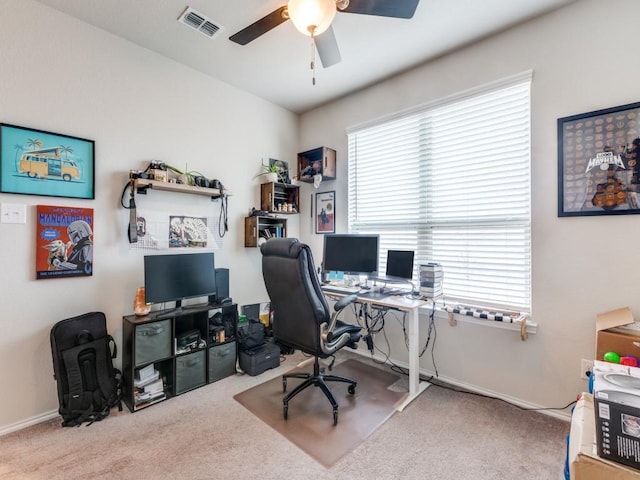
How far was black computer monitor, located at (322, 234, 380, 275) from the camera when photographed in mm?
2910

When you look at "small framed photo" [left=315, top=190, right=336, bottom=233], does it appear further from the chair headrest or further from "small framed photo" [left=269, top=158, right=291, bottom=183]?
the chair headrest

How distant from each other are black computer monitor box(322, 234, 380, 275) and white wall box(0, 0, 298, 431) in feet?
3.22

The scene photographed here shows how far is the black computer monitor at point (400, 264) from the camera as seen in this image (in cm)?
278

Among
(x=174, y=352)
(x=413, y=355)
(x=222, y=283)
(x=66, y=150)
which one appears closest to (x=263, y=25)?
(x=66, y=150)

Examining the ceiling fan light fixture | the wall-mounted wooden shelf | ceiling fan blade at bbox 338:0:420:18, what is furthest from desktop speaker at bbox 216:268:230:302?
ceiling fan blade at bbox 338:0:420:18

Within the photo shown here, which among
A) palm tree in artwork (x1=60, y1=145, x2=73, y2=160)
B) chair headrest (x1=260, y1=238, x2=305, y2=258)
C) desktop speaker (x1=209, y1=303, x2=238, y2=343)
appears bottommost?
desktop speaker (x1=209, y1=303, x2=238, y2=343)

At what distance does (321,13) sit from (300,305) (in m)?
1.69

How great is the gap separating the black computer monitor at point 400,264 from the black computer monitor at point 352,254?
14 centimetres

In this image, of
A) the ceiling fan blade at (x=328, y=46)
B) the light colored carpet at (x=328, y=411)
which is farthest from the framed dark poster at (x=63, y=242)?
the ceiling fan blade at (x=328, y=46)

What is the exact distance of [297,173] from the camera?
385 centimetres

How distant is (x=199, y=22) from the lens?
2.23 metres

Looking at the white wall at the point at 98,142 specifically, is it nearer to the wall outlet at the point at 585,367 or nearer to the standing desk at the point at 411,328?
the standing desk at the point at 411,328

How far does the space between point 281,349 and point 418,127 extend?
2.65 metres

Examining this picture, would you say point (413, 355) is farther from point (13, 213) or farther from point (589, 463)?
point (13, 213)
